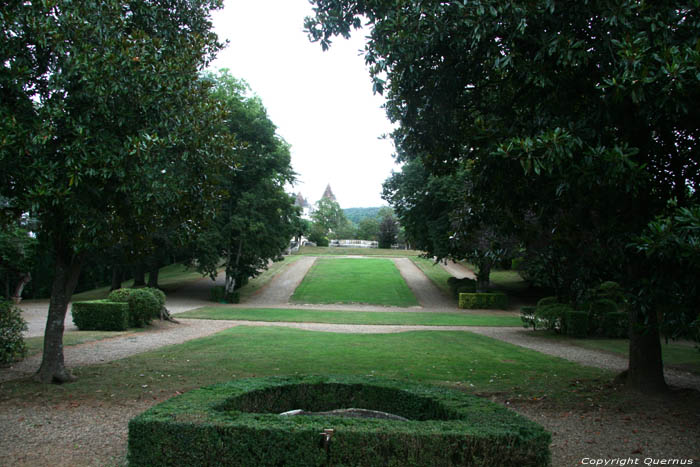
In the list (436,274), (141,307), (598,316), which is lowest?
(141,307)

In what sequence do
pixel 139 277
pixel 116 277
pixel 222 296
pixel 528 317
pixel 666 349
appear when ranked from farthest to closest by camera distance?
1. pixel 139 277
2. pixel 116 277
3. pixel 222 296
4. pixel 528 317
5. pixel 666 349

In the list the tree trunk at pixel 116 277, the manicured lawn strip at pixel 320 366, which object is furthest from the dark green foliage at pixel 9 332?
the tree trunk at pixel 116 277

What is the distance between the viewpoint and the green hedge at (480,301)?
27.4 metres

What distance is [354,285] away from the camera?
3378 centimetres

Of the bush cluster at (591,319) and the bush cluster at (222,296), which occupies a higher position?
the bush cluster at (591,319)

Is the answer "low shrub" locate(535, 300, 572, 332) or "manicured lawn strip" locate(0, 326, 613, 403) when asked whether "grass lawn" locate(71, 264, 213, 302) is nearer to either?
"manicured lawn strip" locate(0, 326, 613, 403)

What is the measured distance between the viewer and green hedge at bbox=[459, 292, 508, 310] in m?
27.4

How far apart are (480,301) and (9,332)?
2317 centimetres

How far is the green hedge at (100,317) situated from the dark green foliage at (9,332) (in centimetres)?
543

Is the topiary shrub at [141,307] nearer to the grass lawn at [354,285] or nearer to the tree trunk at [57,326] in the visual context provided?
the tree trunk at [57,326]

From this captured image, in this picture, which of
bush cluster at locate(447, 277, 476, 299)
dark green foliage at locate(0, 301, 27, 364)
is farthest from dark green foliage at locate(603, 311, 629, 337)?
dark green foliage at locate(0, 301, 27, 364)

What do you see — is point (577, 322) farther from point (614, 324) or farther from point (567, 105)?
point (567, 105)

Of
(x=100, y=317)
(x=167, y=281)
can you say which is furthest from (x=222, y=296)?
(x=100, y=317)

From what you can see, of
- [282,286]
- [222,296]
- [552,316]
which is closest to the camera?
[552,316]
